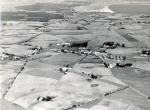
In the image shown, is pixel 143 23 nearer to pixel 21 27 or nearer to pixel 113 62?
pixel 21 27

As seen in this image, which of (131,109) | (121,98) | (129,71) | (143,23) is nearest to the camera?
(131,109)

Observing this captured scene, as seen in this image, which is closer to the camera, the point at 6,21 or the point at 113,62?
the point at 113,62

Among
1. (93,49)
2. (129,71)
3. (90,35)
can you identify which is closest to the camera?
(129,71)

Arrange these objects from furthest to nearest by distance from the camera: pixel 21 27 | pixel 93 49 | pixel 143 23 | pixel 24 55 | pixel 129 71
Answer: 1. pixel 143 23
2. pixel 21 27
3. pixel 93 49
4. pixel 24 55
5. pixel 129 71

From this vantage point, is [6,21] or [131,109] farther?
[6,21]

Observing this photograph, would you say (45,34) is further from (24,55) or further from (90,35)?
(24,55)

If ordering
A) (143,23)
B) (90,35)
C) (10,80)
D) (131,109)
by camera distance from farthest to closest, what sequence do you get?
(143,23), (90,35), (10,80), (131,109)

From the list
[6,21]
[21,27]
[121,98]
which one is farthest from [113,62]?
[6,21]

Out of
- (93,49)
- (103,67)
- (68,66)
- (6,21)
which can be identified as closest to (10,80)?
(68,66)
